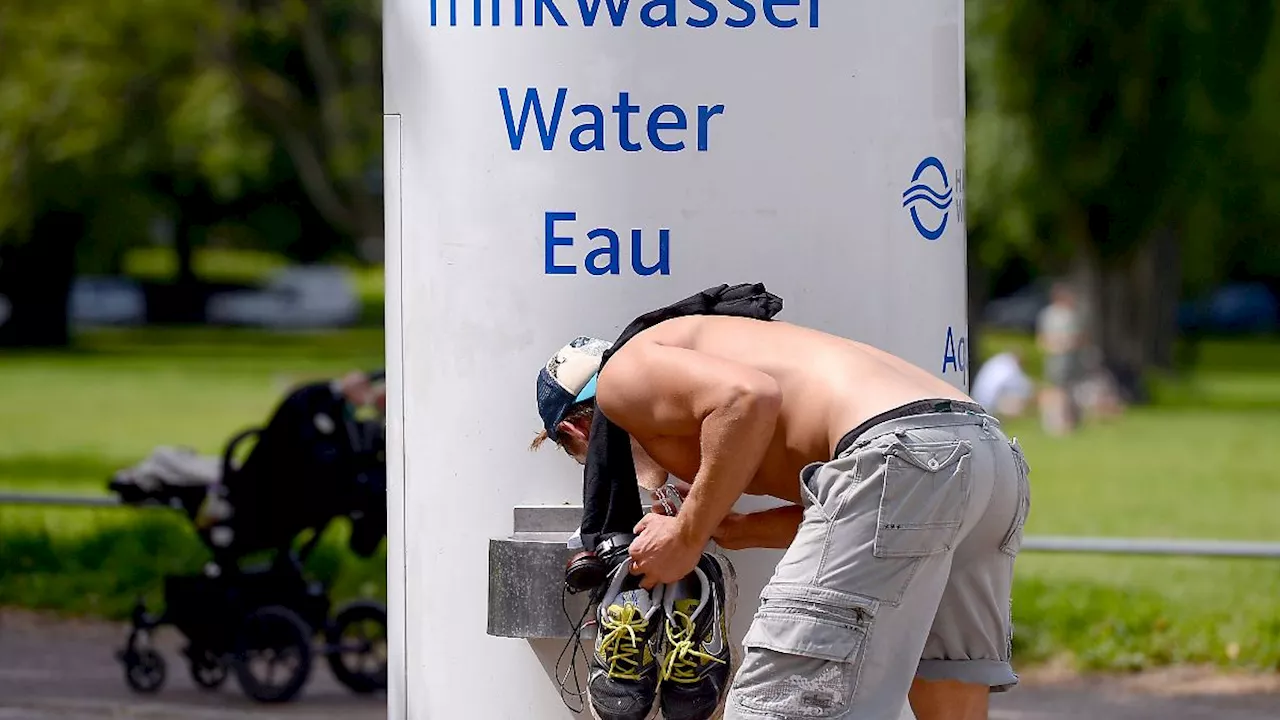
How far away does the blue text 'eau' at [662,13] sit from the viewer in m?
5.23

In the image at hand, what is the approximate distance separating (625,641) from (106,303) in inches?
2247

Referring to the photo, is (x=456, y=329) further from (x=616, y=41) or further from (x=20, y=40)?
(x=20, y=40)

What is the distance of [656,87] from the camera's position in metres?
5.24

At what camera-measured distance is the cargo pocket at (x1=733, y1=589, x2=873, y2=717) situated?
4.34 m

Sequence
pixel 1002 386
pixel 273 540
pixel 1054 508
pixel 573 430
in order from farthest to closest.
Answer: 1. pixel 1002 386
2. pixel 1054 508
3. pixel 273 540
4. pixel 573 430

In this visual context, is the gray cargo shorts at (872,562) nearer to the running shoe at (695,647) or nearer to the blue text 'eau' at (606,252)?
the running shoe at (695,647)

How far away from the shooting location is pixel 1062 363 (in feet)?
84.5

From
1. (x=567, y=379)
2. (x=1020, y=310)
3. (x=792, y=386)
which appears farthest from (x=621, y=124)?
(x=1020, y=310)

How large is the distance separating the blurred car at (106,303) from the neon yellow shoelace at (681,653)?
55.8m

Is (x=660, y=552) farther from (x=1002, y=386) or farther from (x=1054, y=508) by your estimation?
(x=1002, y=386)

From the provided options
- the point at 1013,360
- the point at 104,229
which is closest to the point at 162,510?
the point at 1013,360

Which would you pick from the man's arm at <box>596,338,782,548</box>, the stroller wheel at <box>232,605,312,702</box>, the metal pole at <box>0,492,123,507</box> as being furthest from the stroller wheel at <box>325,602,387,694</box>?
the man's arm at <box>596,338,782,548</box>

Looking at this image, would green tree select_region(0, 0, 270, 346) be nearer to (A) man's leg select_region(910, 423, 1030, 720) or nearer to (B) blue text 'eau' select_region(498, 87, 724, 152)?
(B) blue text 'eau' select_region(498, 87, 724, 152)

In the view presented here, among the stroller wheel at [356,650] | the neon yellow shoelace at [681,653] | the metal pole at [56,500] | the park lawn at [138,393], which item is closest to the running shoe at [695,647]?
the neon yellow shoelace at [681,653]
